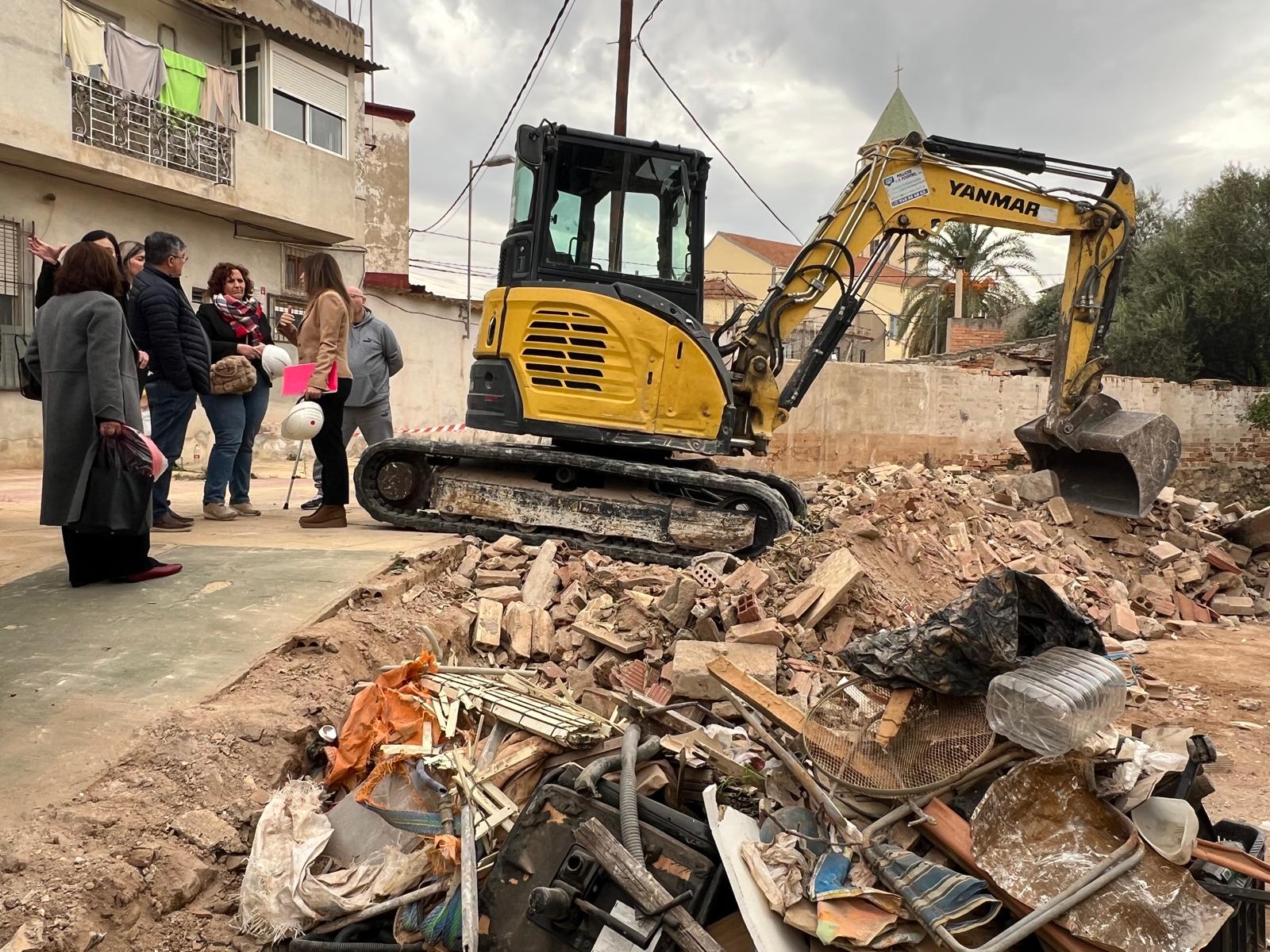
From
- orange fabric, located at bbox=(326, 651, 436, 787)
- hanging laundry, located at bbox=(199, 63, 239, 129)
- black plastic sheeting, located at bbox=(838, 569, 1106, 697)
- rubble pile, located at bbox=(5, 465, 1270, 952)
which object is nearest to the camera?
rubble pile, located at bbox=(5, 465, 1270, 952)

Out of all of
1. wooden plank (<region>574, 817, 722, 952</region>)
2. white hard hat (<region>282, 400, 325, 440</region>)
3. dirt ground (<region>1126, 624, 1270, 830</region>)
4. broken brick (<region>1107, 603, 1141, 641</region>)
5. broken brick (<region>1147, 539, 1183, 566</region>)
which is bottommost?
dirt ground (<region>1126, 624, 1270, 830</region>)

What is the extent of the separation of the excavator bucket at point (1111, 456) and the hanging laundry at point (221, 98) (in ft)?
42.9

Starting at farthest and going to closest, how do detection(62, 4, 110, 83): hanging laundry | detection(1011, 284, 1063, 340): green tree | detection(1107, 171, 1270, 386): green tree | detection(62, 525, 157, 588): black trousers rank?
detection(1011, 284, 1063, 340): green tree < detection(1107, 171, 1270, 386): green tree < detection(62, 4, 110, 83): hanging laundry < detection(62, 525, 157, 588): black trousers

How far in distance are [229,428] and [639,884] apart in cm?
501

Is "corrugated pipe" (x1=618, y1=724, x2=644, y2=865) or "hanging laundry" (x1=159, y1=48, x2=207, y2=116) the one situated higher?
"hanging laundry" (x1=159, y1=48, x2=207, y2=116)

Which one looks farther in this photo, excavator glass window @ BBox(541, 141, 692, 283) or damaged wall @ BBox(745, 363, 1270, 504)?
damaged wall @ BBox(745, 363, 1270, 504)

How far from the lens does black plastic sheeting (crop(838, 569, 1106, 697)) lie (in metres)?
2.80

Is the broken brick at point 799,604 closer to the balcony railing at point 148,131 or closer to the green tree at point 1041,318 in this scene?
the balcony railing at point 148,131

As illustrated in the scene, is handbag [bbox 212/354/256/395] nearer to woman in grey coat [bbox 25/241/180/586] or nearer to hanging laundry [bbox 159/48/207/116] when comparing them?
woman in grey coat [bbox 25/241/180/586]

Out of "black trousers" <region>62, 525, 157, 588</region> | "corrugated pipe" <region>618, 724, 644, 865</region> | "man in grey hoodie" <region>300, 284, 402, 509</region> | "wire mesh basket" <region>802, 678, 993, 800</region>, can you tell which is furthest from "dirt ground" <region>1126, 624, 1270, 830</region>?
"man in grey hoodie" <region>300, 284, 402, 509</region>

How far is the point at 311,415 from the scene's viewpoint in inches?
243

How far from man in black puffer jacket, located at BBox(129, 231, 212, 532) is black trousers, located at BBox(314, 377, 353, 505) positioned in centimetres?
78

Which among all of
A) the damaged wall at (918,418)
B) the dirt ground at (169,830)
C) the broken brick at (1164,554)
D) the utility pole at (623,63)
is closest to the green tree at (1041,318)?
the damaged wall at (918,418)

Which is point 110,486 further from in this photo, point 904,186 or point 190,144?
point 190,144
